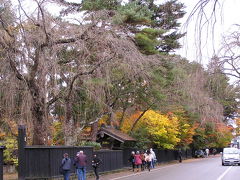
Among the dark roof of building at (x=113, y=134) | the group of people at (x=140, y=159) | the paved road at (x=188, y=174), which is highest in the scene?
the dark roof of building at (x=113, y=134)

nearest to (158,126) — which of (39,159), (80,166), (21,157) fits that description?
(80,166)

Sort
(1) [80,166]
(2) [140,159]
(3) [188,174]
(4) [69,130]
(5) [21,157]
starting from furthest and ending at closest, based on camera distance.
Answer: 1. (2) [140,159]
2. (3) [188,174]
3. (4) [69,130]
4. (1) [80,166]
5. (5) [21,157]

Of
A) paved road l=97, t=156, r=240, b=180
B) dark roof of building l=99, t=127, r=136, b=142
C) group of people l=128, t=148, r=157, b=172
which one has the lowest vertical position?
paved road l=97, t=156, r=240, b=180

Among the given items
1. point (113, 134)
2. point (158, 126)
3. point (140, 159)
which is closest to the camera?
point (140, 159)

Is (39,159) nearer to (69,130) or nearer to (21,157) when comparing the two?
(21,157)

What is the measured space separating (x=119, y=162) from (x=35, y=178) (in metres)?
12.8

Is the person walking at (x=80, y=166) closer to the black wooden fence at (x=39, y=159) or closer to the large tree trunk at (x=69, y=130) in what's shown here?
the black wooden fence at (x=39, y=159)

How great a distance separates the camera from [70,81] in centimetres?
2047

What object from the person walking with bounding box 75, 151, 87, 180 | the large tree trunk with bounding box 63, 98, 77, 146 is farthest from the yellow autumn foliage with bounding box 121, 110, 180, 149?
the person walking with bounding box 75, 151, 87, 180

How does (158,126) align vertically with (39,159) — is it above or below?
above

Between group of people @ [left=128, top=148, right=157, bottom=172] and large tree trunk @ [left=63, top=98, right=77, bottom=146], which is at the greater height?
large tree trunk @ [left=63, top=98, right=77, bottom=146]

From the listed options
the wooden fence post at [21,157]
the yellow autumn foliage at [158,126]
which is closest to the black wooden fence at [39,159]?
the wooden fence post at [21,157]

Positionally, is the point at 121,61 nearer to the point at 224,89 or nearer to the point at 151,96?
the point at 224,89

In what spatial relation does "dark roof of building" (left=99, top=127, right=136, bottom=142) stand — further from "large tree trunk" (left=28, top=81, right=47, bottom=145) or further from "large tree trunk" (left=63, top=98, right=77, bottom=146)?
"large tree trunk" (left=28, top=81, right=47, bottom=145)
